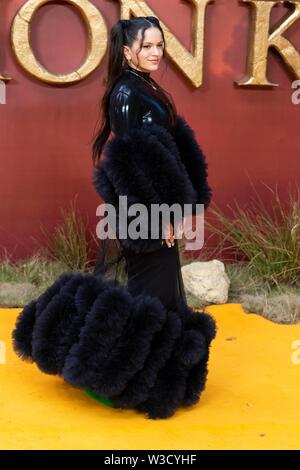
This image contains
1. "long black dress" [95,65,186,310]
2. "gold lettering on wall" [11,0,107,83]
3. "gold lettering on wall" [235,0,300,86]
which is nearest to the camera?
"long black dress" [95,65,186,310]

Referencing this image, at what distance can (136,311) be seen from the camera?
2939 millimetres

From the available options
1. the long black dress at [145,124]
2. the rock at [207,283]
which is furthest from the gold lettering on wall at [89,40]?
the long black dress at [145,124]

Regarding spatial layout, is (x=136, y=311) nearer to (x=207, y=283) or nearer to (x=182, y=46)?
(x=207, y=283)

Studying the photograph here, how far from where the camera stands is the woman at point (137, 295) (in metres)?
2.88

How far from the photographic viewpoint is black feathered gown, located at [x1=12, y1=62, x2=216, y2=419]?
9.41ft

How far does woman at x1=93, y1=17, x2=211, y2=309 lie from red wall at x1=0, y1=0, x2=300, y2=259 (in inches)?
83.0

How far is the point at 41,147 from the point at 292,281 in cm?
192

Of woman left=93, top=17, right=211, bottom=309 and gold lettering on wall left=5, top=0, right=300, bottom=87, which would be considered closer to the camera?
woman left=93, top=17, right=211, bottom=309

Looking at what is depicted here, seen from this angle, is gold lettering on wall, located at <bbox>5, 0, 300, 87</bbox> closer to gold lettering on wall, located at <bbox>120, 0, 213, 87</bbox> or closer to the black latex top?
gold lettering on wall, located at <bbox>120, 0, 213, 87</bbox>

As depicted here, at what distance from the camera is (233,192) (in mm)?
5473

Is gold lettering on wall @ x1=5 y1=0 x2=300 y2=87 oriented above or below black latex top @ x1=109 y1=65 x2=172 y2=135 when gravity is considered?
above

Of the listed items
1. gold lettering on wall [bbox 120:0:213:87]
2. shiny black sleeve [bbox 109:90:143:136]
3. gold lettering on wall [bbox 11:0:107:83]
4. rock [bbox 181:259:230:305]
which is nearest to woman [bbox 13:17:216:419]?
shiny black sleeve [bbox 109:90:143:136]

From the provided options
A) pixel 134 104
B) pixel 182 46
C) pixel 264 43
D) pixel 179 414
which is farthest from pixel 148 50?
pixel 264 43

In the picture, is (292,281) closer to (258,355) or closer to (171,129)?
(258,355)
